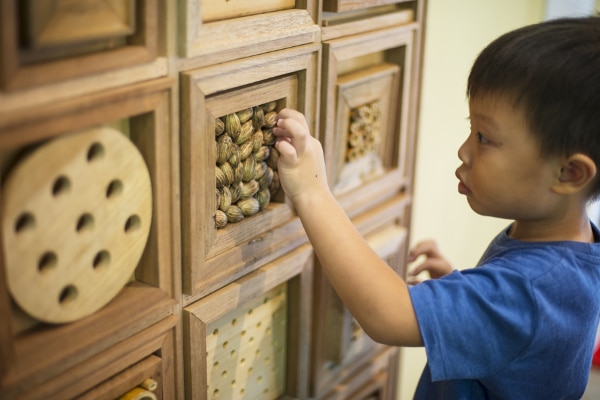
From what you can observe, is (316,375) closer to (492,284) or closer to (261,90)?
(492,284)

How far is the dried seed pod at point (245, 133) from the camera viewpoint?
0.79 metres

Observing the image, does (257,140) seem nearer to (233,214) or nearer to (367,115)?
(233,214)

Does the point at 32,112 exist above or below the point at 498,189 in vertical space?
above

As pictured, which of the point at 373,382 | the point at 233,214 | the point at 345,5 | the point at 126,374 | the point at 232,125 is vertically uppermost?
the point at 345,5

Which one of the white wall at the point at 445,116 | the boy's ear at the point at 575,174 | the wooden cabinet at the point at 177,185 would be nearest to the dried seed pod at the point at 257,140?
the wooden cabinet at the point at 177,185

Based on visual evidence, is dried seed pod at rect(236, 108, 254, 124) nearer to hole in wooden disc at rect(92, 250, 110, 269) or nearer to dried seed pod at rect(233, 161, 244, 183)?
dried seed pod at rect(233, 161, 244, 183)

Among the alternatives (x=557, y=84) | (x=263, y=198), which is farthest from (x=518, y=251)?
(x=263, y=198)

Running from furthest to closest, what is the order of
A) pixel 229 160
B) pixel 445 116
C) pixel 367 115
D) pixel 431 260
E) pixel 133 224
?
pixel 445 116, pixel 431 260, pixel 367 115, pixel 229 160, pixel 133 224

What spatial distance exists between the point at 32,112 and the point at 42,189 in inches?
2.6

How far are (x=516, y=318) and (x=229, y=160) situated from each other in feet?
1.16

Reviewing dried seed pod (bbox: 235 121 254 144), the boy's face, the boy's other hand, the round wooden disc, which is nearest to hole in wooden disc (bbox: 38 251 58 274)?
the round wooden disc

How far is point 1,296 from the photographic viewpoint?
1.85 feet

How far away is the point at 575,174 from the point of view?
822mm

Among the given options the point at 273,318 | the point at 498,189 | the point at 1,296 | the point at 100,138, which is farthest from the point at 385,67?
the point at 1,296
